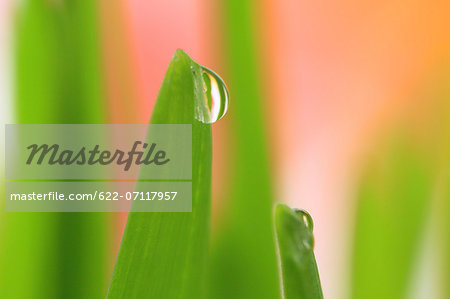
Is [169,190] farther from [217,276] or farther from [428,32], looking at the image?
[428,32]

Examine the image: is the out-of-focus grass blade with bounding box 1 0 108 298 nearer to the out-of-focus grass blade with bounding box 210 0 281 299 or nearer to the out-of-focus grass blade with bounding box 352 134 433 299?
the out-of-focus grass blade with bounding box 210 0 281 299

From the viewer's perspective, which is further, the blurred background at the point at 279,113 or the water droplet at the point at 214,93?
the blurred background at the point at 279,113

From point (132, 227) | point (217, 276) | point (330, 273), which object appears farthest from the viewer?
point (330, 273)

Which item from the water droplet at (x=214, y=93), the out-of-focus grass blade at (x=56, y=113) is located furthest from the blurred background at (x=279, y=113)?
the water droplet at (x=214, y=93)

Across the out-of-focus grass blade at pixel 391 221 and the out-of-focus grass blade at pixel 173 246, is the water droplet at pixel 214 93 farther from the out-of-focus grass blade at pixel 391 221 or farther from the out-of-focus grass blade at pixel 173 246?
the out-of-focus grass blade at pixel 391 221

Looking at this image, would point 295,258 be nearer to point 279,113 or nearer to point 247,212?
point 247,212

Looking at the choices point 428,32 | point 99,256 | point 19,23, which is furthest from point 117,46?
point 428,32

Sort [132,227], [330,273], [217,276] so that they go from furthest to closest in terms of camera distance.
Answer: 1. [330,273]
2. [217,276]
3. [132,227]
